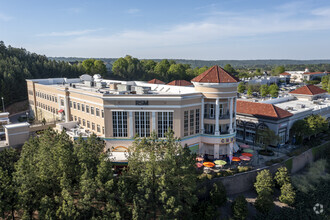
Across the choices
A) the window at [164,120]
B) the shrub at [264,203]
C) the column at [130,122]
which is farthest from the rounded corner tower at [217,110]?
the column at [130,122]

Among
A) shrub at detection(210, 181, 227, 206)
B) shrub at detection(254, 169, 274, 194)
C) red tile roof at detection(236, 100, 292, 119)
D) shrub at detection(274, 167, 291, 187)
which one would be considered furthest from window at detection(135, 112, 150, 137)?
red tile roof at detection(236, 100, 292, 119)

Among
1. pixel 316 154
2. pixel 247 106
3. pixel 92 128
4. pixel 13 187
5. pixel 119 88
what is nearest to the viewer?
pixel 13 187

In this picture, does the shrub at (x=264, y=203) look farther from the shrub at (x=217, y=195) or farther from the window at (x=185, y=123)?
the window at (x=185, y=123)

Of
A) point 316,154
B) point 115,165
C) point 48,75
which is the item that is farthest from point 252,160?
point 48,75

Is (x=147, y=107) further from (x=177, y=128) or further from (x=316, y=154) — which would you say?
(x=316, y=154)

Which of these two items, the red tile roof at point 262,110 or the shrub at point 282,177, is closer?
the shrub at point 282,177
